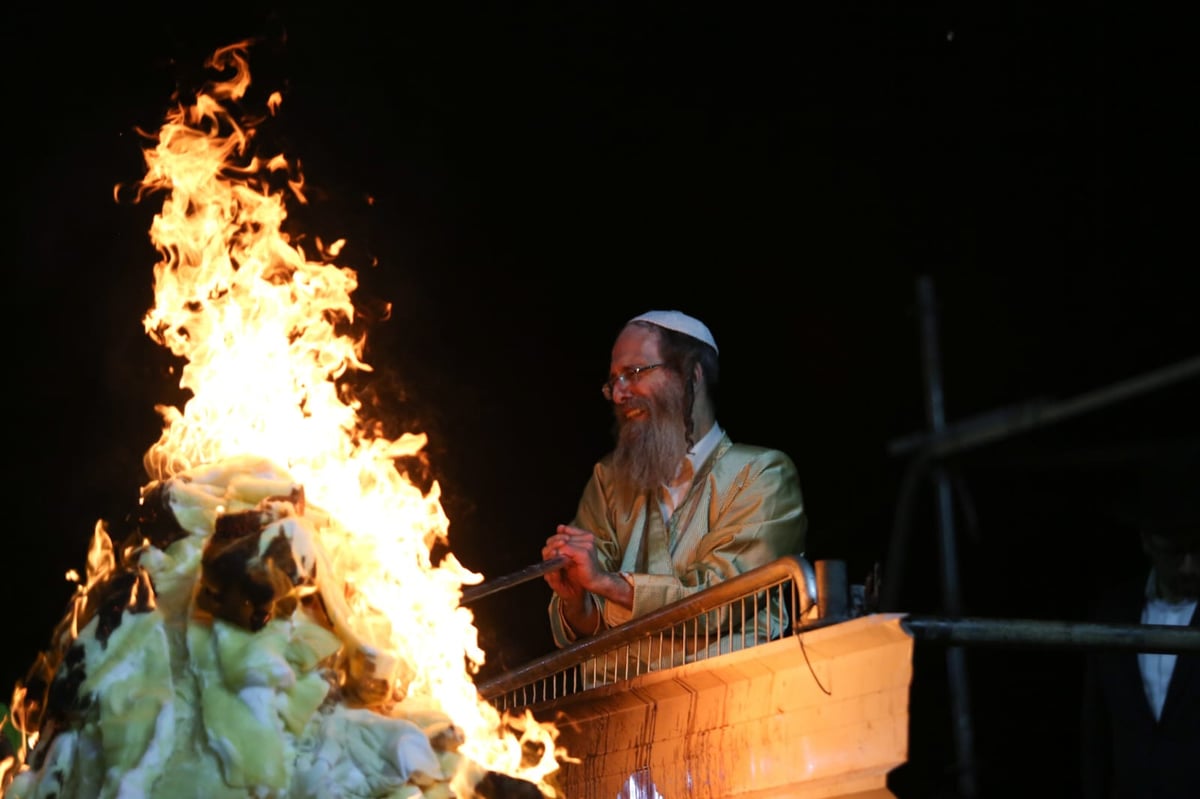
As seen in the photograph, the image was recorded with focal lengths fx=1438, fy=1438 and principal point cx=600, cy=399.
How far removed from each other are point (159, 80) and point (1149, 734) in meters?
5.05

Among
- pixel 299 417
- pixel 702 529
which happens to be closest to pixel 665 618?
pixel 702 529

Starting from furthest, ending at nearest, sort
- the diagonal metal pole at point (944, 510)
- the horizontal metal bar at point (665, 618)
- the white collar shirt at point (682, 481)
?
the white collar shirt at point (682, 481)
the horizontal metal bar at point (665, 618)
the diagonal metal pole at point (944, 510)

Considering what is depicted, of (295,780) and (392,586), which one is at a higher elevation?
(392,586)

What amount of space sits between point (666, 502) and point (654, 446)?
0.72 feet

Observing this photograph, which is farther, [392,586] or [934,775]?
[392,586]

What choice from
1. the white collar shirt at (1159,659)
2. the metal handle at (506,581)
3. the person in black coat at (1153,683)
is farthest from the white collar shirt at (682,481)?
the white collar shirt at (1159,659)

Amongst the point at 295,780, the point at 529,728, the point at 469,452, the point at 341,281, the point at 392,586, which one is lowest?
the point at 295,780

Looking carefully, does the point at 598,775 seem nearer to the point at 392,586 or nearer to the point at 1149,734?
the point at 392,586

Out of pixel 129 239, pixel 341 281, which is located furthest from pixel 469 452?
pixel 341 281

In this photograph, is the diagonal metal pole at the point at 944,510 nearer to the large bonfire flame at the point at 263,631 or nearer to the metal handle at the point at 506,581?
the large bonfire flame at the point at 263,631

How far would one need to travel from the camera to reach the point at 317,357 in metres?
4.61

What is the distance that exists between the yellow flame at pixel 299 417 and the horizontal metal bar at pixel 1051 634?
1179 millimetres

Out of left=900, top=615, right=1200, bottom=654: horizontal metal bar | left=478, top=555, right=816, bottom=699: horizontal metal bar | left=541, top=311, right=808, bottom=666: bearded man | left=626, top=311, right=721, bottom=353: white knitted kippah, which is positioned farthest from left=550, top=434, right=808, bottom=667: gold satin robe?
left=900, top=615, right=1200, bottom=654: horizontal metal bar

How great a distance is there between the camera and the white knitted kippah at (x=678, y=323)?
229 inches
